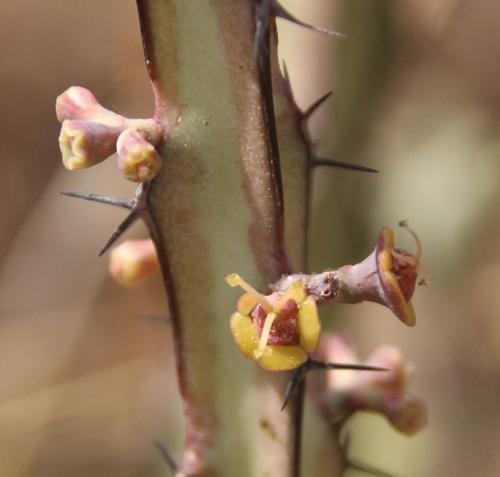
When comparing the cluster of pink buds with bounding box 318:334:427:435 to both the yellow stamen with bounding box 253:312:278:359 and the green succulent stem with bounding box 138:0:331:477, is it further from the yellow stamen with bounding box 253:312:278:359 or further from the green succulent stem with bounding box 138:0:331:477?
the yellow stamen with bounding box 253:312:278:359

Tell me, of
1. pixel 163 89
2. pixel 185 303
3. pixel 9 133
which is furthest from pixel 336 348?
pixel 9 133

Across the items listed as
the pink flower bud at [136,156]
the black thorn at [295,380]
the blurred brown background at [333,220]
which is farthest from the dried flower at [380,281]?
the blurred brown background at [333,220]

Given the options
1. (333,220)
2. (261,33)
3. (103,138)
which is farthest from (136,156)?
(333,220)

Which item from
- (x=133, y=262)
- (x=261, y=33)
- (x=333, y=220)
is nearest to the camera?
(x=261, y=33)

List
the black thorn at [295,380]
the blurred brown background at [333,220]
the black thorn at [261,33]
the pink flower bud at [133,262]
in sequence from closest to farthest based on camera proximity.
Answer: the black thorn at [261,33] → the black thorn at [295,380] → the pink flower bud at [133,262] → the blurred brown background at [333,220]

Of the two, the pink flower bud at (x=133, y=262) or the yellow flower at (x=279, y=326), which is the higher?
the yellow flower at (x=279, y=326)

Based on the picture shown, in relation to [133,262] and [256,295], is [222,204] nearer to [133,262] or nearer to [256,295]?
[256,295]

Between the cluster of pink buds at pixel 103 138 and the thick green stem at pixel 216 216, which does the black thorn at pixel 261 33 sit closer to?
the thick green stem at pixel 216 216
